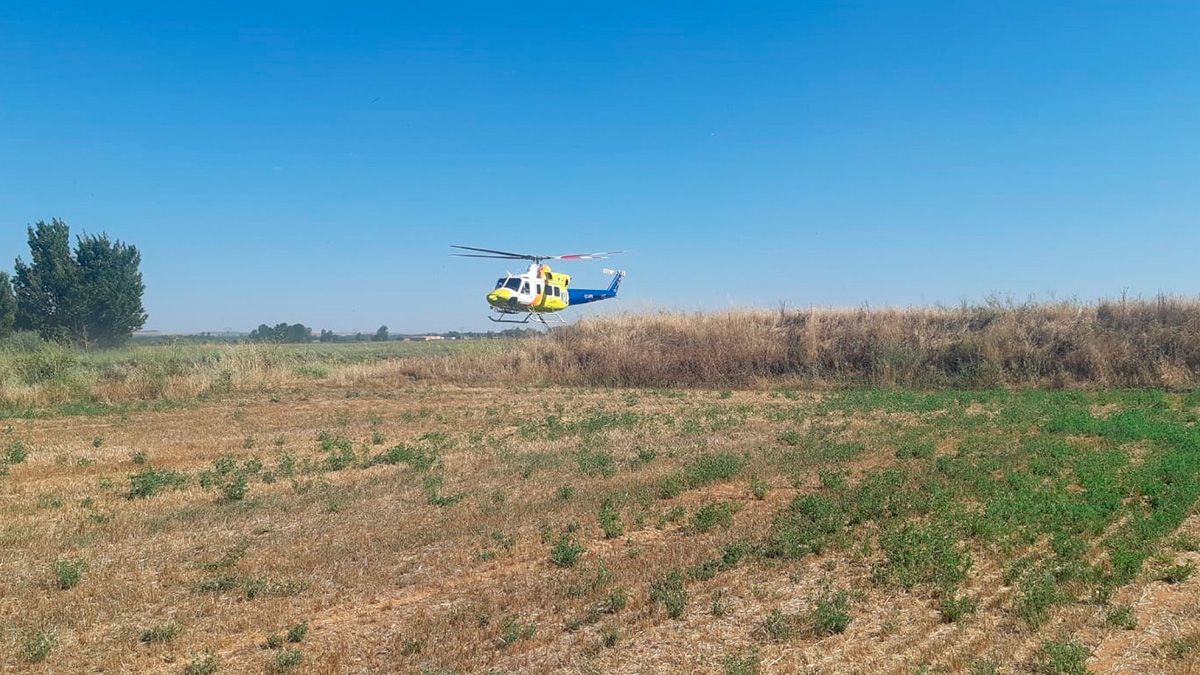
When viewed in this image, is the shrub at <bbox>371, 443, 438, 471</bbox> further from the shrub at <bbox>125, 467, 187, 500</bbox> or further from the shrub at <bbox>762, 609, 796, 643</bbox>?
the shrub at <bbox>762, 609, 796, 643</bbox>

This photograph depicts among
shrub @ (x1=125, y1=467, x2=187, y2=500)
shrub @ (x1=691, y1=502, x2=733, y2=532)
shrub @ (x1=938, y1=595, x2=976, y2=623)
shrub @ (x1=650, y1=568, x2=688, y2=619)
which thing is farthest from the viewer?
shrub @ (x1=125, y1=467, x2=187, y2=500)

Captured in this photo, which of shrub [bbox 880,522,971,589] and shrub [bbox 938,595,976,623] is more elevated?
shrub [bbox 880,522,971,589]

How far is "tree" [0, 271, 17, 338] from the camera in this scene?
42.3m

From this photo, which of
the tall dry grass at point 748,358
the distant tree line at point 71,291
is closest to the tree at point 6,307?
the distant tree line at point 71,291

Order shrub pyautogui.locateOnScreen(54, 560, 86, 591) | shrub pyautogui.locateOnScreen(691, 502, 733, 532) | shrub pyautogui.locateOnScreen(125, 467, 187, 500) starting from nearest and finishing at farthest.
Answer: shrub pyautogui.locateOnScreen(54, 560, 86, 591) → shrub pyautogui.locateOnScreen(691, 502, 733, 532) → shrub pyautogui.locateOnScreen(125, 467, 187, 500)

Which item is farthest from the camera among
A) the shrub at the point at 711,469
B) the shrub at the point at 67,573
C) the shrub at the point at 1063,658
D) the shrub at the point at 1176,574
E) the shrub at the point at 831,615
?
the shrub at the point at 711,469

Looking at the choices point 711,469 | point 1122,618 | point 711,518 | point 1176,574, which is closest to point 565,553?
point 711,518

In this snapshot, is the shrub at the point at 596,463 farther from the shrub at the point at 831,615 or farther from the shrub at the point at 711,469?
the shrub at the point at 831,615

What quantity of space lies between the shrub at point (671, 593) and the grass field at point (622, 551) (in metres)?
0.03

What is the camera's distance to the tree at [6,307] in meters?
42.3

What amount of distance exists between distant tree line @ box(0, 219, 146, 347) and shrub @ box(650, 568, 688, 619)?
47.8 meters

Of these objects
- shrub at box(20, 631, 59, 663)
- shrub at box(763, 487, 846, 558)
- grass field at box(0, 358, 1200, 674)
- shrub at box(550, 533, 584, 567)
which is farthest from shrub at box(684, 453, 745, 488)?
shrub at box(20, 631, 59, 663)

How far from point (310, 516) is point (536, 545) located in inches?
110

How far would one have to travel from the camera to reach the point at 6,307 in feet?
139
